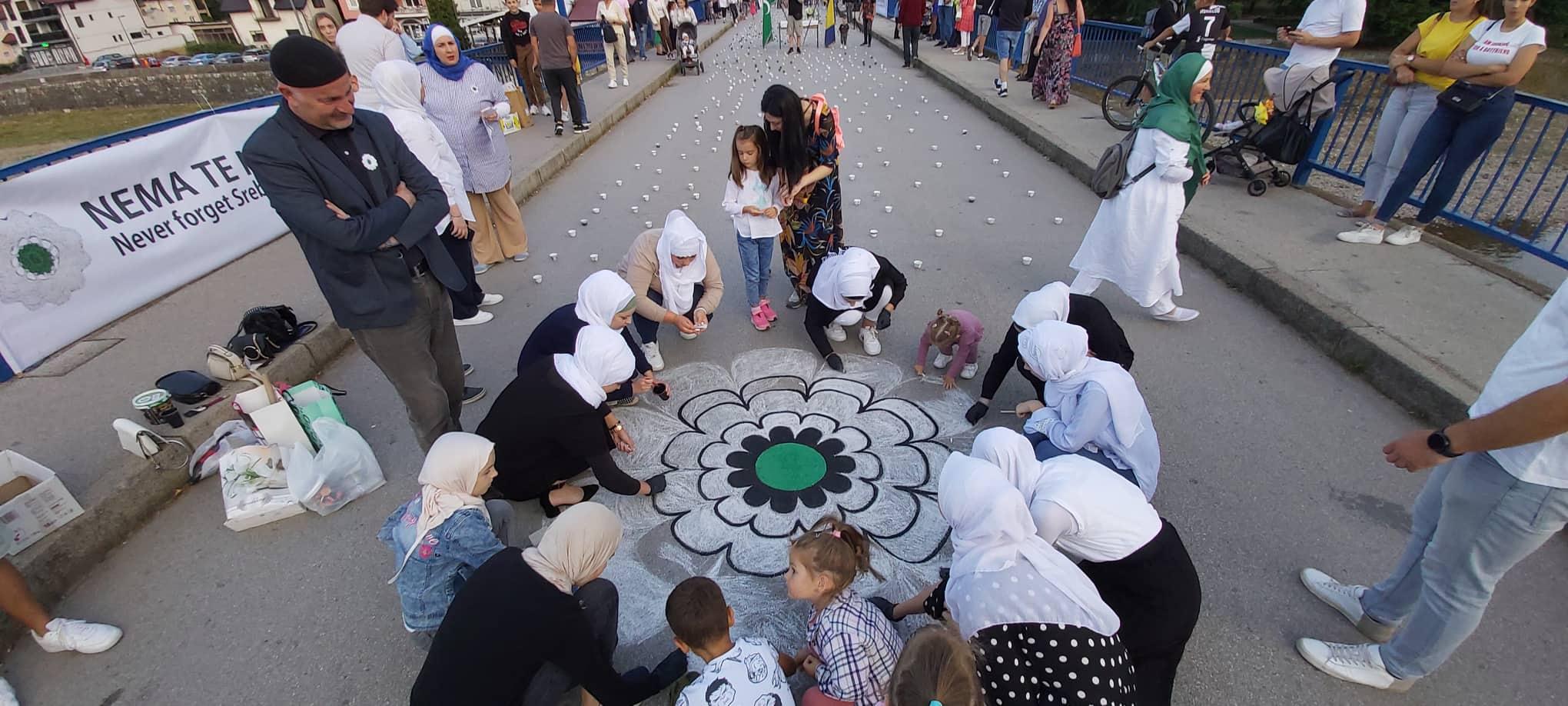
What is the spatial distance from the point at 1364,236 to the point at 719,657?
5.59m

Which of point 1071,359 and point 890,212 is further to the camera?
point 890,212

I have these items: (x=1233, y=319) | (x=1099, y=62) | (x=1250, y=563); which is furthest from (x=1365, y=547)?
(x=1099, y=62)

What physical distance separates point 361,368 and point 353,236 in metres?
2.08

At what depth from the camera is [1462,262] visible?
4434 millimetres

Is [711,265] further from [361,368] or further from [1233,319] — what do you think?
[1233,319]

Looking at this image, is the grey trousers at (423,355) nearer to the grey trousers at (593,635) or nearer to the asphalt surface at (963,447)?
the asphalt surface at (963,447)

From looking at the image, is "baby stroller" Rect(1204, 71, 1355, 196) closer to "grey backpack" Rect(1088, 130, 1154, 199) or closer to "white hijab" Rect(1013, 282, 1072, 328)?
"grey backpack" Rect(1088, 130, 1154, 199)

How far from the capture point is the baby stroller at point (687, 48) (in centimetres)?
1527

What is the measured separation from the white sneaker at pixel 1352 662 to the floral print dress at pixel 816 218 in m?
3.10

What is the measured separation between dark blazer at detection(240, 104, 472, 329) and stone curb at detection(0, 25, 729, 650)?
1.43 meters

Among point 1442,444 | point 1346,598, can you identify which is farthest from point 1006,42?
point 1442,444

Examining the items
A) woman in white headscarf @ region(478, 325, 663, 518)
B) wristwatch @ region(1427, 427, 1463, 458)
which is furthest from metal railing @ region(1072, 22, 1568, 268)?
woman in white headscarf @ region(478, 325, 663, 518)

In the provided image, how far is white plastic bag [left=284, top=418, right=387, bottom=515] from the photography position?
9.64ft

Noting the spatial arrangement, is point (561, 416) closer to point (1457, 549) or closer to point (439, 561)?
point (439, 561)
